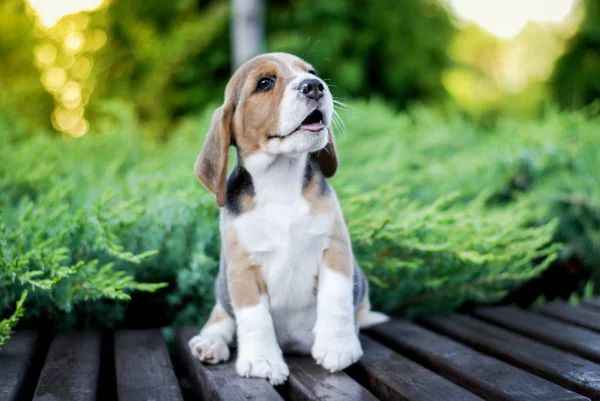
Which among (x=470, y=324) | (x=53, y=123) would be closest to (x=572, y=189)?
(x=470, y=324)

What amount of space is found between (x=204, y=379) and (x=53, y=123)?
21.1 feet

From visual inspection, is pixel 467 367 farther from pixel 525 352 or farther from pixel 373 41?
pixel 373 41

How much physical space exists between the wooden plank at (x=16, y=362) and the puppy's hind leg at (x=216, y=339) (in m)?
0.66

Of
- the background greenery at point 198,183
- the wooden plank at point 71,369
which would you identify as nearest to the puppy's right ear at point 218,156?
the background greenery at point 198,183

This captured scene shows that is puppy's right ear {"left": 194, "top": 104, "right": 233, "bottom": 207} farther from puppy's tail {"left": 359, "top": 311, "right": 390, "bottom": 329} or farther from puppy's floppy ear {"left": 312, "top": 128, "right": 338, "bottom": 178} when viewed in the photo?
puppy's tail {"left": 359, "top": 311, "right": 390, "bottom": 329}

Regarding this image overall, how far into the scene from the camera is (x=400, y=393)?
7.61 ft

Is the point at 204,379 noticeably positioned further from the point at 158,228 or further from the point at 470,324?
the point at 470,324

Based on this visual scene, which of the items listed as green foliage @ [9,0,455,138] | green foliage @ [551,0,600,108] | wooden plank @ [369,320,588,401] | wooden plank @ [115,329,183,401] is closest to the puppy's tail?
wooden plank @ [369,320,588,401]

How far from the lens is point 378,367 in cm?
259

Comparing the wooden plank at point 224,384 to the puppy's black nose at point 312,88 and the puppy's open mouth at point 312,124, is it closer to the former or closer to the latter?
the puppy's open mouth at point 312,124

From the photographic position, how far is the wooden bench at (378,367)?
7.70ft

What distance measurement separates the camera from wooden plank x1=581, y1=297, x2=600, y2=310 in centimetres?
364

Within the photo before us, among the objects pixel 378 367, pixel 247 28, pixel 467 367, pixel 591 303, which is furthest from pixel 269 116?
pixel 247 28

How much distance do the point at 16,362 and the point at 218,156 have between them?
47.2 inches
